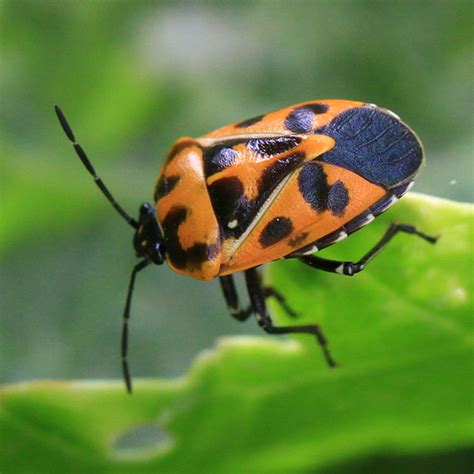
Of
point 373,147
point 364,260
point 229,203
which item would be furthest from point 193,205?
point 364,260

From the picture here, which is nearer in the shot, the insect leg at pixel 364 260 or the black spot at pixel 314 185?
the insect leg at pixel 364 260

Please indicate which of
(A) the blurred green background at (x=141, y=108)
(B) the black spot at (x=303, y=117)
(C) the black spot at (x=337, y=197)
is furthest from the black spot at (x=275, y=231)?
(A) the blurred green background at (x=141, y=108)

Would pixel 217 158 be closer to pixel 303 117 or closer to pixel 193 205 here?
pixel 193 205

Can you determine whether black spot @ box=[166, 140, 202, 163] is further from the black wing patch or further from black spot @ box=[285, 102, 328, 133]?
black spot @ box=[285, 102, 328, 133]

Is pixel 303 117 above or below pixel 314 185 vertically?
above

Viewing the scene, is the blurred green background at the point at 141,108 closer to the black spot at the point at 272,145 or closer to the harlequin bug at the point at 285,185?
the harlequin bug at the point at 285,185

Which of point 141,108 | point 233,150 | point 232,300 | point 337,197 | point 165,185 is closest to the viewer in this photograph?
point 337,197

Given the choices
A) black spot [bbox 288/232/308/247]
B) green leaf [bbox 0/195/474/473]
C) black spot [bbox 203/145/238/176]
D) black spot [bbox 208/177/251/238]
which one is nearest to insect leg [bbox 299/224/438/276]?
green leaf [bbox 0/195/474/473]
